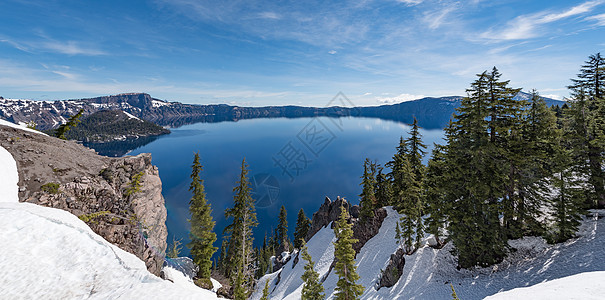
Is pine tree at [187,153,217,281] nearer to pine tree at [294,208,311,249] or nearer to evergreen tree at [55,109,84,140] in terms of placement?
evergreen tree at [55,109,84,140]

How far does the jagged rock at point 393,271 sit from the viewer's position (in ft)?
68.3

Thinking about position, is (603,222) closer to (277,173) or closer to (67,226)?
(67,226)

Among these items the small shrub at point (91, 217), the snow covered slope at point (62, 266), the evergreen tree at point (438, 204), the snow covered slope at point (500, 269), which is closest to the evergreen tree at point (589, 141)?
the snow covered slope at point (500, 269)

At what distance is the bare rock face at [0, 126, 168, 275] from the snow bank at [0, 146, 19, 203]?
0.70 ft

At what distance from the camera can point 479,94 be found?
15.6 m

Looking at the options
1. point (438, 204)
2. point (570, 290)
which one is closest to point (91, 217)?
point (570, 290)

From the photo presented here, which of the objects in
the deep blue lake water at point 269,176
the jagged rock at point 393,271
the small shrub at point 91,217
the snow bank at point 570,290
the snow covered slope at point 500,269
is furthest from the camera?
the deep blue lake water at point 269,176

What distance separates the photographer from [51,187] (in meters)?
12.1

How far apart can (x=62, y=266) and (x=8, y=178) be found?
8296mm

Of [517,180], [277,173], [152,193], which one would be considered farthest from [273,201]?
[517,180]

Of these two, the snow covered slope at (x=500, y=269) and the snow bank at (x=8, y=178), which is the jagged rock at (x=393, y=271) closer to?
the snow covered slope at (x=500, y=269)

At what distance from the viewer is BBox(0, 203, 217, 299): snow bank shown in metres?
6.97

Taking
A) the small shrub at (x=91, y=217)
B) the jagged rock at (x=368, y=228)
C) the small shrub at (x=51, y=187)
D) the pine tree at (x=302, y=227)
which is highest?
the small shrub at (x=51, y=187)

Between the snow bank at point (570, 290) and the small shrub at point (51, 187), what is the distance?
70.1 ft
